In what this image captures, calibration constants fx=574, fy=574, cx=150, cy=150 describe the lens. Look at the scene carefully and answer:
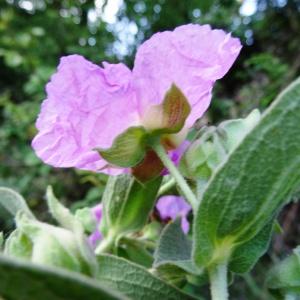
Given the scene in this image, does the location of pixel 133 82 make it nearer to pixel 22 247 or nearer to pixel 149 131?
pixel 149 131

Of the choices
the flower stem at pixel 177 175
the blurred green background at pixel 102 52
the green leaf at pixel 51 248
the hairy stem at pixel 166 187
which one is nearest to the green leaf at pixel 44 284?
the green leaf at pixel 51 248

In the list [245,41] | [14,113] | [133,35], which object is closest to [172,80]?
[14,113]

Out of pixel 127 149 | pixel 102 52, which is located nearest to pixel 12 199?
pixel 127 149

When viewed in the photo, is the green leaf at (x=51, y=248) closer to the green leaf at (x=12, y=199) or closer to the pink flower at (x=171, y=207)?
the green leaf at (x=12, y=199)

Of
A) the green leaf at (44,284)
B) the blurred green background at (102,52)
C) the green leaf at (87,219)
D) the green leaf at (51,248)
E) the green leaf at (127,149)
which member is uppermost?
the green leaf at (44,284)

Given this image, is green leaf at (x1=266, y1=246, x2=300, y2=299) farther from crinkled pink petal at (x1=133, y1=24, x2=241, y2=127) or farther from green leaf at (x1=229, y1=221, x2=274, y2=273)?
crinkled pink petal at (x1=133, y1=24, x2=241, y2=127)

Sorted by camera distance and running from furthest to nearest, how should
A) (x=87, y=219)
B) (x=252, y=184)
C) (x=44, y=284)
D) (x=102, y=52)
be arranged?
(x=102, y=52) < (x=87, y=219) < (x=252, y=184) < (x=44, y=284)

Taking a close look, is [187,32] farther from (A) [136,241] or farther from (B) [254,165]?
(A) [136,241]
